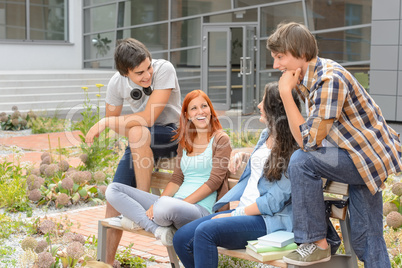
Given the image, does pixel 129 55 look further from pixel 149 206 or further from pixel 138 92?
pixel 149 206

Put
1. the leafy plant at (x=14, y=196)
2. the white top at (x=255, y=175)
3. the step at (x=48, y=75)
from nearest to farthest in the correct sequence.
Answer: the white top at (x=255, y=175)
the leafy plant at (x=14, y=196)
the step at (x=48, y=75)

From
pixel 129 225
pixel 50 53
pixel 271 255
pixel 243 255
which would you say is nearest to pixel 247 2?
pixel 50 53

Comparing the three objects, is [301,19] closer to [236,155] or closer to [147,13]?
[147,13]

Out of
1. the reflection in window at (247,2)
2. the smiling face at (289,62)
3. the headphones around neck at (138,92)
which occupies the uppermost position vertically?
the reflection in window at (247,2)

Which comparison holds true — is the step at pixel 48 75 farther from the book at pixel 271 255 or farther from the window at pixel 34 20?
the book at pixel 271 255

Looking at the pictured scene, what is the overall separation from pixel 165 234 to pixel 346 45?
10.9m

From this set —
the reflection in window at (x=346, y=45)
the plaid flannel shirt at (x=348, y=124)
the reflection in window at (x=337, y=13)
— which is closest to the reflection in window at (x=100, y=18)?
the reflection in window at (x=337, y=13)

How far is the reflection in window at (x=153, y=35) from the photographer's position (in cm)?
1819

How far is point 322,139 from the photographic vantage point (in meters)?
2.78

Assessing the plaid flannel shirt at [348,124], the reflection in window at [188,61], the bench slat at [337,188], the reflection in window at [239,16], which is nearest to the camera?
the plaid flannel shirt at [348,124]

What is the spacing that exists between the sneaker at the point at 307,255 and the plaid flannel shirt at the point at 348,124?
388 millimetres

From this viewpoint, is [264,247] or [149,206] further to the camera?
[149,206]

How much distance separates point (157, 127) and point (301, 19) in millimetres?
10845

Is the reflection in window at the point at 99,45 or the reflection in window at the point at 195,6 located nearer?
the reflection in window at the point at 195,6
